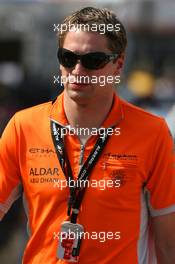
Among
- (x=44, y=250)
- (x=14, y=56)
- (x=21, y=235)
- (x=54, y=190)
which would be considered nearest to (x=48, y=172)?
(x=54, y=190)

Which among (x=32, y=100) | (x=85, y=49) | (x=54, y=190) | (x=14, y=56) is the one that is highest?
(x=85, y=49)

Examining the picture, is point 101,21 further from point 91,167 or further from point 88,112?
point 91,167

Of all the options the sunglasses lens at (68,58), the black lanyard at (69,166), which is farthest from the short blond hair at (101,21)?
the black lanyard at (69,166)

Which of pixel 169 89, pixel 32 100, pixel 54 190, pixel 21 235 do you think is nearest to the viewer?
pixel 54 190

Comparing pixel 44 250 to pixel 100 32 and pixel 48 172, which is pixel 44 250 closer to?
pixel 48 172

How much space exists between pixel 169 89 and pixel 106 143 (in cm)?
1167

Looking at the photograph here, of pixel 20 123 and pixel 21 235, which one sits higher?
pixel 20 123

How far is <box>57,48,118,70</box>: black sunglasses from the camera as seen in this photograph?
4.05 m

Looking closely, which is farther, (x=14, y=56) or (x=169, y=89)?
(x=14, y=56)

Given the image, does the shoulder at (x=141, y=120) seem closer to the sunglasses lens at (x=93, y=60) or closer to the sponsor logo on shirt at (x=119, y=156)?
the sponsor logo on shirt at (x=119, y=156)

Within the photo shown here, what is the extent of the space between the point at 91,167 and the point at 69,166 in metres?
0.11

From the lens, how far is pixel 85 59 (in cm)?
406

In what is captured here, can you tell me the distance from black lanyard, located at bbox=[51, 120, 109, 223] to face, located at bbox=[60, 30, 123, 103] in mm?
200

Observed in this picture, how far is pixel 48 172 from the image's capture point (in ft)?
13.6
